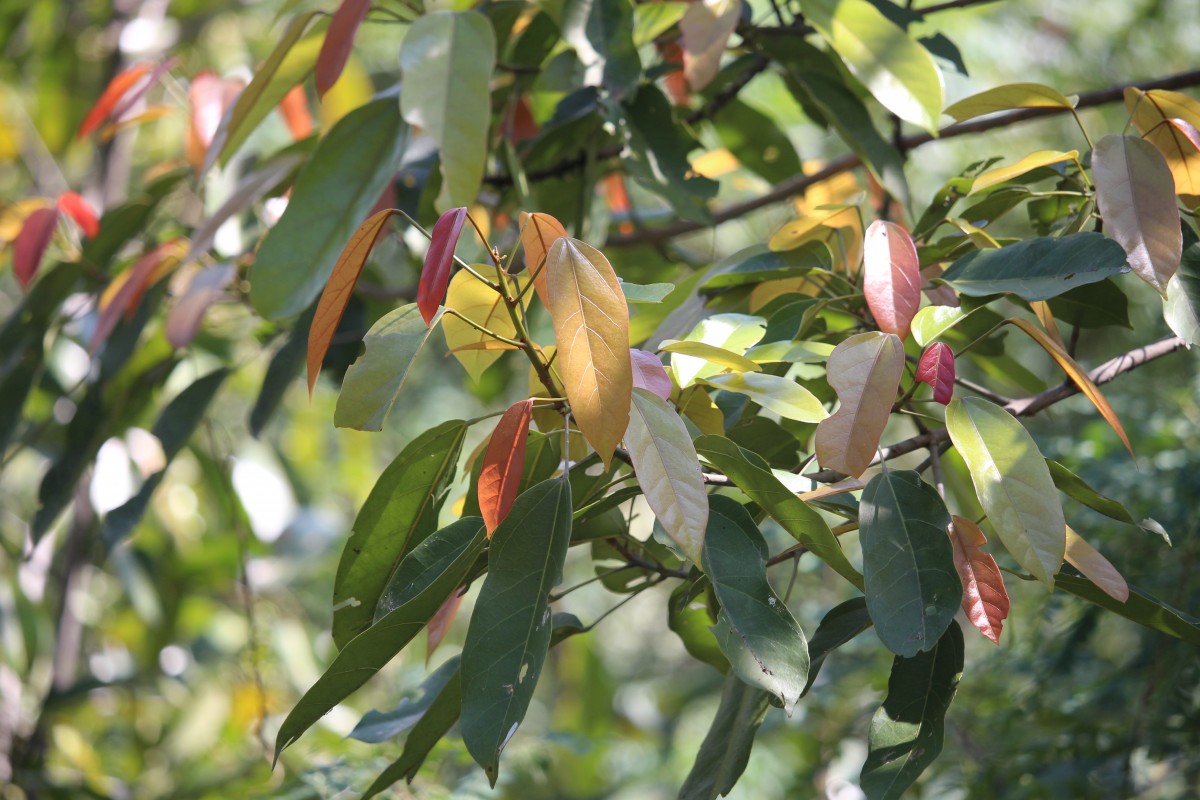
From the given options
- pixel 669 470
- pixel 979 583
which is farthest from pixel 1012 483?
pixel 669 470

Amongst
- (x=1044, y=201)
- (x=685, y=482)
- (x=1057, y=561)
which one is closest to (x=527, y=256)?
(x=685, y=482)

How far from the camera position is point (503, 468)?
501 mm

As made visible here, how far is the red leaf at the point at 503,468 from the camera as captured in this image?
0.49 meters

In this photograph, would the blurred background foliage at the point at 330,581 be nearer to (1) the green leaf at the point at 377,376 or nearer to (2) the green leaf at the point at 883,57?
(2) the green leaf at the point at 883,57

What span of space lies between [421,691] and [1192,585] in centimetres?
63

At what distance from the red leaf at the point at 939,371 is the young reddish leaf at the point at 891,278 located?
0.08 feet

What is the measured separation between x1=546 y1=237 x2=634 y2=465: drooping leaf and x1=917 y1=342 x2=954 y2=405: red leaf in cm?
16

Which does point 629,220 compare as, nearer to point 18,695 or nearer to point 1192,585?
point 1192,585

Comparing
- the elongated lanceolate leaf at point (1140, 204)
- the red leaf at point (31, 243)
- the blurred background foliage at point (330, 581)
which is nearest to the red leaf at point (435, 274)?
the elongated lanceolate leaf at point (1140, 204)

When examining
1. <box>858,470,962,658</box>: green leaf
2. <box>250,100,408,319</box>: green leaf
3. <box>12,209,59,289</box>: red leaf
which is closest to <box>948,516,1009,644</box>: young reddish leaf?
<box>858,470,962,658</box>: green leaf

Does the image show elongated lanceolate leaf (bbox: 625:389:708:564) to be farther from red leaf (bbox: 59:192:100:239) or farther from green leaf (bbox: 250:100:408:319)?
red leaf (bbox: 59:192:100:239)

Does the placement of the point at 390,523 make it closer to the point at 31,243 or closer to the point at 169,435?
→ the point at 169,435

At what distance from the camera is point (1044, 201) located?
694mm

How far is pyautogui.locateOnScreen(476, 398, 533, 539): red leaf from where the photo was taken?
494mm
